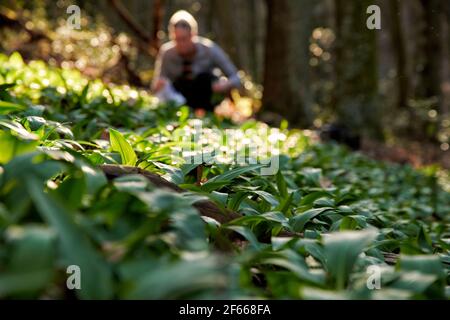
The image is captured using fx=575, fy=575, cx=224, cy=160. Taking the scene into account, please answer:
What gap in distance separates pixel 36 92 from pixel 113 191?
9.14ft

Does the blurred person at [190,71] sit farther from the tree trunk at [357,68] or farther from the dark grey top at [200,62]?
the tree trunk at [357,68]

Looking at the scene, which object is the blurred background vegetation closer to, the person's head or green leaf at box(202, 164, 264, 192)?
the person's head

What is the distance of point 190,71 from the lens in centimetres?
705

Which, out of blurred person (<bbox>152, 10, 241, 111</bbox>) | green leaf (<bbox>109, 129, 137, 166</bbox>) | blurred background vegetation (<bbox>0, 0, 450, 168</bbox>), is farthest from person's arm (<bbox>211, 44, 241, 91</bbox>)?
green leaf (<bbox>109, 129, 137, 166</bbox>)

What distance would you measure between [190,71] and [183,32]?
21.4 inches

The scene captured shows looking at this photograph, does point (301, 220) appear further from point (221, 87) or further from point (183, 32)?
point (183, 32)

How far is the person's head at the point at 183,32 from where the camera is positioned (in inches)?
263

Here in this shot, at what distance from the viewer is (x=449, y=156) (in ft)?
37.3

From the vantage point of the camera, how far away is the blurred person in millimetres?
6853

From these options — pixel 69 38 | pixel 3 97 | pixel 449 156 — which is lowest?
pixel 449 156

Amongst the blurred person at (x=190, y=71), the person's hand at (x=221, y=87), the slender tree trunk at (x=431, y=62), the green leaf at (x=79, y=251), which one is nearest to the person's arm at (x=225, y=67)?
the blurred person at (x=190, y=71)

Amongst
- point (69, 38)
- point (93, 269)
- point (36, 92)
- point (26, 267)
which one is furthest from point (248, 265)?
point (69, 38)
